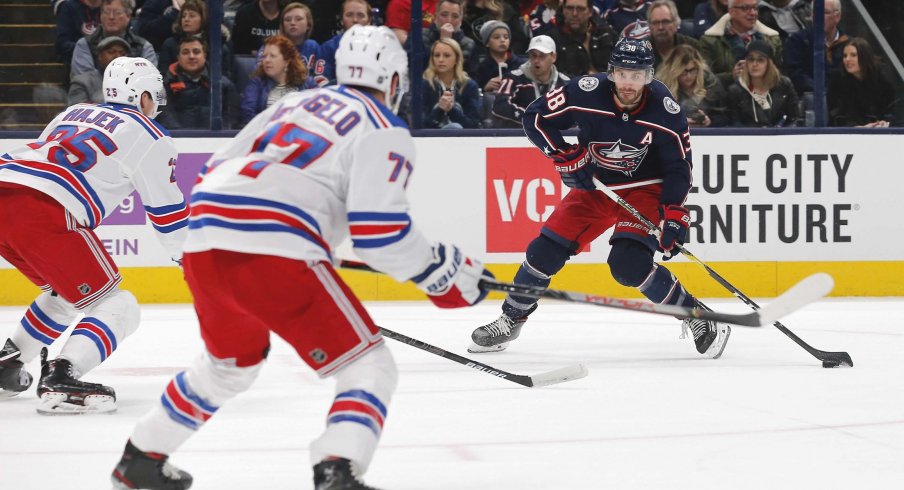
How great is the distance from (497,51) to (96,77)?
2.20m

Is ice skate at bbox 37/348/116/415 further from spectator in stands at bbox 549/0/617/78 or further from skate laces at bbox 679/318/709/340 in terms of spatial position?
spectator in stands at bbox 549/0/617/78

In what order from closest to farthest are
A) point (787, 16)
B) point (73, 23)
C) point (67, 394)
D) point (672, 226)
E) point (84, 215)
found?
point (67, 394) → point (84, 215) → point (672, 226) → point (73, 23) → point (787, 16)

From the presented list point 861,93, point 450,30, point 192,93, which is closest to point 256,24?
point 192,93

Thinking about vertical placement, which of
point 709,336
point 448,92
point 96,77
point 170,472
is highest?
point 96,77

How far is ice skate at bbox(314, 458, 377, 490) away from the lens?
2.47 metres

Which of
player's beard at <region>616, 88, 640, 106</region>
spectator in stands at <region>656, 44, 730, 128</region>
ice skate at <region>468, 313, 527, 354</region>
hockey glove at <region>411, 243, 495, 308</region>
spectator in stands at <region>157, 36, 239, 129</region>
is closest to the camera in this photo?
hockey glove at <region>411, 243, 495, 308</region>

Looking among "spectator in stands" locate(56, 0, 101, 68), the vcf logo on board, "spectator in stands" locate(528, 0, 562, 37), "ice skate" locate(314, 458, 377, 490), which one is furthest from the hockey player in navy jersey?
"spectator in stands" locate(56, 0, 101, 68)

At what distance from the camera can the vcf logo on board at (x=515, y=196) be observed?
6.88 meters

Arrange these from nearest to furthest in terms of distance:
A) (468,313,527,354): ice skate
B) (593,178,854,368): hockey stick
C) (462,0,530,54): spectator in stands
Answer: (593,178,854,368): hockey stick
(468,313,527,354): ice skate
(462,0,530,54): spectator in stands

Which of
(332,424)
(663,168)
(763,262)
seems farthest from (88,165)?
(763,262)

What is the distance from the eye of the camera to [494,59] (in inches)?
278

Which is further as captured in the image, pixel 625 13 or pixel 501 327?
pixel 625 13

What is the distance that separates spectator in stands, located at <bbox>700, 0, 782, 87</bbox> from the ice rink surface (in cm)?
199

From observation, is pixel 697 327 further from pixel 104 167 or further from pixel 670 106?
pixel 104 167
